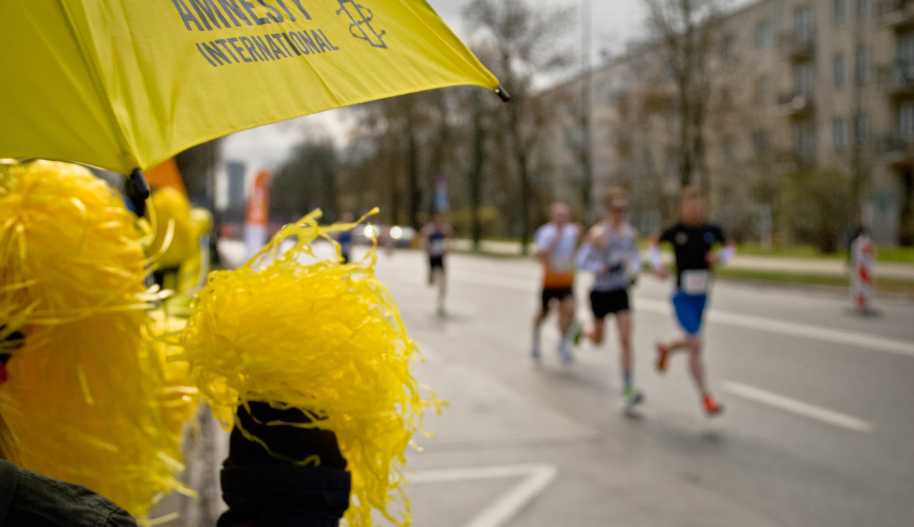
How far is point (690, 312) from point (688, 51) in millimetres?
20565

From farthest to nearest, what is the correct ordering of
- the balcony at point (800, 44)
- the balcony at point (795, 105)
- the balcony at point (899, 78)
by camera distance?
1. the balcony at point (795, 105)
2. the balcony at point (800, 44)
3. the balcony at point (899, 78)

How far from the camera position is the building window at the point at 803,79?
38469mm

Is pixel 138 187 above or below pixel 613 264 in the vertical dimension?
above

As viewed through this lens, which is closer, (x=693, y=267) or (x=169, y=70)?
(x=169, y=70)

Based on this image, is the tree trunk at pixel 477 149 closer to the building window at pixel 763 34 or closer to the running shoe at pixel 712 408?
the building window at pixel 763 34

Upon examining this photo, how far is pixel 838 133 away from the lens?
36062mm

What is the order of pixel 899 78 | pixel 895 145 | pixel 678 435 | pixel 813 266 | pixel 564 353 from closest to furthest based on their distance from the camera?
pixel 678 435, pixel 564 353, pixel 813 266, pixel 899 78, pixel 895 145

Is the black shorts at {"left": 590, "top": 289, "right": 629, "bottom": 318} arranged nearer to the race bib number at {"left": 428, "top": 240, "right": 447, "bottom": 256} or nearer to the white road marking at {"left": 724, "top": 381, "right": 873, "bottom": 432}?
the white road marking at {"left": 724, "top": 381, "right": 873, "bottom": 432}

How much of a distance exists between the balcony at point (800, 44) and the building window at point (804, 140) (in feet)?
11.7

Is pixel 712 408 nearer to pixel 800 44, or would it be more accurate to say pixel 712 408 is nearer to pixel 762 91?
pixel 762 91

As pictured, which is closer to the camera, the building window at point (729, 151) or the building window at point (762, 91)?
the building window at point (762, 91)

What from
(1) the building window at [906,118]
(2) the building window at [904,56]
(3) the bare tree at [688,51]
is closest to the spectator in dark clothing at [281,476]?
(3) the bare tree at [688,51]

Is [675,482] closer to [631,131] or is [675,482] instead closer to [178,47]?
[178,47]

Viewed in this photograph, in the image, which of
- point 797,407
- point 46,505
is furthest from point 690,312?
point 46,505
